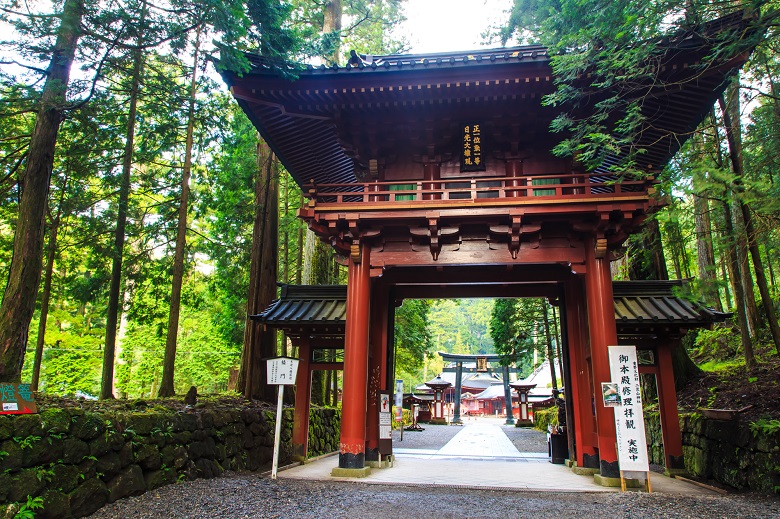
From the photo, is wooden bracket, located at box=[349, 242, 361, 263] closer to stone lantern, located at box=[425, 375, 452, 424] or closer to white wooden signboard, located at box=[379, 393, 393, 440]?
white wooden signboard, located at box=[379, 393, 393, 440]

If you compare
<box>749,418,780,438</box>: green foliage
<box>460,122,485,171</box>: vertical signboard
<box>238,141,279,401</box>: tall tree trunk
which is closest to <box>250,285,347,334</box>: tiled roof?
<box>238,141,279,401</box>: tall tree trunk

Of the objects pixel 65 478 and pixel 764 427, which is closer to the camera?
pixel 65 478

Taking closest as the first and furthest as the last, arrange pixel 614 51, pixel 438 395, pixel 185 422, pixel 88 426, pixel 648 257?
pixel 88 426
pixel 614 51
pixel 185 422
pixel 648 257
pixel 438 395

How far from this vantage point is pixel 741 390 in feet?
31.0

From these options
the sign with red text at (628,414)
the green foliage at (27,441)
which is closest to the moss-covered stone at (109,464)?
the green foliage at (27,441)

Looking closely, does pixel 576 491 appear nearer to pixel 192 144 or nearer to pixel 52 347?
pixel 192 144

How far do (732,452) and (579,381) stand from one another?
243cm

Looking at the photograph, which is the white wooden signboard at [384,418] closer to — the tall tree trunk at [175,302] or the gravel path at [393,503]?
the gravel path at [393,503]

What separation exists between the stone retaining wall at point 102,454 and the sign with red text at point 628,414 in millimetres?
6143

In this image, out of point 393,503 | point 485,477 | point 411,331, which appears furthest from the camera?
point 411,331

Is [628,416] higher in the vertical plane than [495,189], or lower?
lower

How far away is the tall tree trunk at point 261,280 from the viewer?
11062mm

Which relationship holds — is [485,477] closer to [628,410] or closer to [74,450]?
[628,410]

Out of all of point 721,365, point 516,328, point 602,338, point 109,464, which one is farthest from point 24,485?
point 516,328
